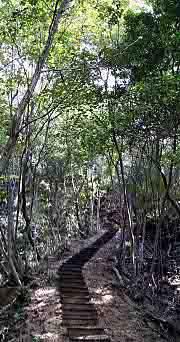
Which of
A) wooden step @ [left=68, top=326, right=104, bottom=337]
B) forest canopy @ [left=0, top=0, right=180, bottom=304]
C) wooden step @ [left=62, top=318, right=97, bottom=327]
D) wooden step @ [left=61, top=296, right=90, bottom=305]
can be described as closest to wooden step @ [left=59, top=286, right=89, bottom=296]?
wooden step @ [left=61, top=296, right=90, bottom=305]

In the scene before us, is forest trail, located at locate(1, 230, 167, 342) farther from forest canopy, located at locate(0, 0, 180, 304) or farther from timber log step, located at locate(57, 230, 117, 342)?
forest canopy, located at locate(0, 0, 180, 304)

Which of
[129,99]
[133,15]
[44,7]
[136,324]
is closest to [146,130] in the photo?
[129,99]

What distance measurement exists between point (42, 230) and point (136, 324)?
795cm

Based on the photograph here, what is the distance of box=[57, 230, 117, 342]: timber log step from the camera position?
7463mm

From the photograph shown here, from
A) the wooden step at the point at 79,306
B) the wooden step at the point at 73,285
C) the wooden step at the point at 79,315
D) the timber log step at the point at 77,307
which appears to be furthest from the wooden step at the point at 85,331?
the wooden step at the point at 73,285

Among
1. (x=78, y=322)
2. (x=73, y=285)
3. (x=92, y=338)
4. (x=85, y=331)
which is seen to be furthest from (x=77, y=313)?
(x=73, y=285)

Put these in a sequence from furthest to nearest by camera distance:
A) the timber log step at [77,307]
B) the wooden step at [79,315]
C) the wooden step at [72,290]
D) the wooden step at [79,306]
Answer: the wooden step at [72,290]
the wooden step at [79,306]
the wooden step at [79,315]
the timber log step at [77,307]

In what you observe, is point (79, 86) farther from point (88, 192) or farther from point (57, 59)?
point (88, 192)

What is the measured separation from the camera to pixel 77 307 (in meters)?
8.97

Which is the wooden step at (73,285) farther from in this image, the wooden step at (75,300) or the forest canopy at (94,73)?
the forest canopy at (94,73)

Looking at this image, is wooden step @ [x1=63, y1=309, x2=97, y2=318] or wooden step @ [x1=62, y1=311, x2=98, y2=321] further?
wooden step @ [x1=63, y1=309, x2=97, y2=318]

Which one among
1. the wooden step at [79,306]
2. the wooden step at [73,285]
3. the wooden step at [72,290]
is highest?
the wooden step at [73,285]

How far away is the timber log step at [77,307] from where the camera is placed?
7463 mm

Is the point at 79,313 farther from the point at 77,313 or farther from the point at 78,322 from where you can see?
the point at 78,322
